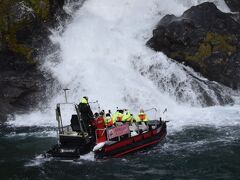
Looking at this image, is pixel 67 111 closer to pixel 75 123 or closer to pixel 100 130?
pixel 75 123

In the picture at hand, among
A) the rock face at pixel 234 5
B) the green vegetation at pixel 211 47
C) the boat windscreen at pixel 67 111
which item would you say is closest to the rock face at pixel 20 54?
the boat windscreen at pixel 67 111

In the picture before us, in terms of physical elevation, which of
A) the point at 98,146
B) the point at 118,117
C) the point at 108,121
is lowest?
→ the point at 98,146

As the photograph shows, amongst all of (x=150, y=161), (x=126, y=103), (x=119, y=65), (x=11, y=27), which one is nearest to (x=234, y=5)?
(x=119, y=65)

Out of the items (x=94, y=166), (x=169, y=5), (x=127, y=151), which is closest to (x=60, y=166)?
(x=94, y=166)

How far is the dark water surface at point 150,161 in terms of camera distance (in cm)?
1939

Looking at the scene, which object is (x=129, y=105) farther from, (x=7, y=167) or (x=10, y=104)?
(x=7, y=167)

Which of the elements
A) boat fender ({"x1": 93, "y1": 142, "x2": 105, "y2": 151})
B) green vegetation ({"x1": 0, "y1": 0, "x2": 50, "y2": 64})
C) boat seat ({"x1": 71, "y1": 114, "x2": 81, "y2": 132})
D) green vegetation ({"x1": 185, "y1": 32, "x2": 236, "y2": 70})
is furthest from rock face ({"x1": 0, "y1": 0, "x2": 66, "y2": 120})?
boat fender ({"x1": 93, "y1": 142, "x2": 105, "y2": 151})

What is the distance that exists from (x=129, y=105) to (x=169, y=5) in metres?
14.6

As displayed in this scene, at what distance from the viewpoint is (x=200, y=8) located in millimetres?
38469

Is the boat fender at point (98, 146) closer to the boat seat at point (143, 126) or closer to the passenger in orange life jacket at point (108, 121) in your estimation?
the passenger in orange life jacket at point (108, 121)

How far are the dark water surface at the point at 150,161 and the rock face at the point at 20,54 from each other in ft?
24.9

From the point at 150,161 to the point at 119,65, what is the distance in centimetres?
1600

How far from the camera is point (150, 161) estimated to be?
2125 centimetres

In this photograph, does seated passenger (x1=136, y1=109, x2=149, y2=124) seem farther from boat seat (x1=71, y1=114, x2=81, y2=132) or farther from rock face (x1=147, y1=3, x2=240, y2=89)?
rock face (x1=147, y1=3, x2=240, y2=89)
